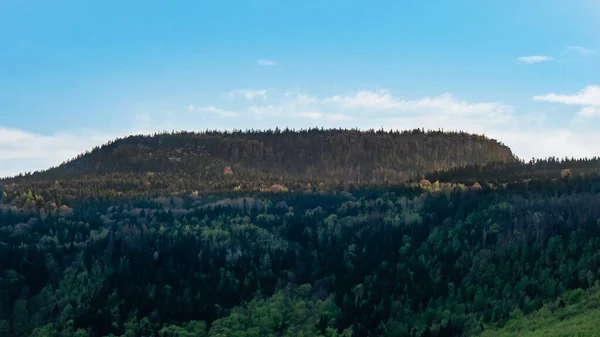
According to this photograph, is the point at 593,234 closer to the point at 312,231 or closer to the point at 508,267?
the point at 508,267

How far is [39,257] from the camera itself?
163m

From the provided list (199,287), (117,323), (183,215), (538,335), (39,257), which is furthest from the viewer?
(183,215)

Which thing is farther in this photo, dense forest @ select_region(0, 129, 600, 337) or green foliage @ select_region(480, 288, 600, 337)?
dense forest @ select_region(0, 129, 600, 337)

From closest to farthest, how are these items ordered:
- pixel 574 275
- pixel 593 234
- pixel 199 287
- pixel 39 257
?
1. pixel 574 275
2. pixel 593 234
3. pixel 199 287
4. pixel 39 257

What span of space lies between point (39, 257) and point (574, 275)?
90768 millimetres

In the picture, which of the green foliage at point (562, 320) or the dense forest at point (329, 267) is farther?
the dense forest at point (329, 267)

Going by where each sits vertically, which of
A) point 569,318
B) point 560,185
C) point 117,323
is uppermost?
point 560,185

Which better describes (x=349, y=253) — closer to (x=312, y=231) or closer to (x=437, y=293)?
(x=312, y=231)

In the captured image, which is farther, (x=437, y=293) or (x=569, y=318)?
(x=437, y=293)

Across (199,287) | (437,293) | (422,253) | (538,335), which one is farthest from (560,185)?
(538,335)

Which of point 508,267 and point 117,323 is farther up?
point 508,267

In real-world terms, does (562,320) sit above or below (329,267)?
above

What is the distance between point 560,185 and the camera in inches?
6550

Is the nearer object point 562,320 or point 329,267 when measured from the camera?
point 562,320
